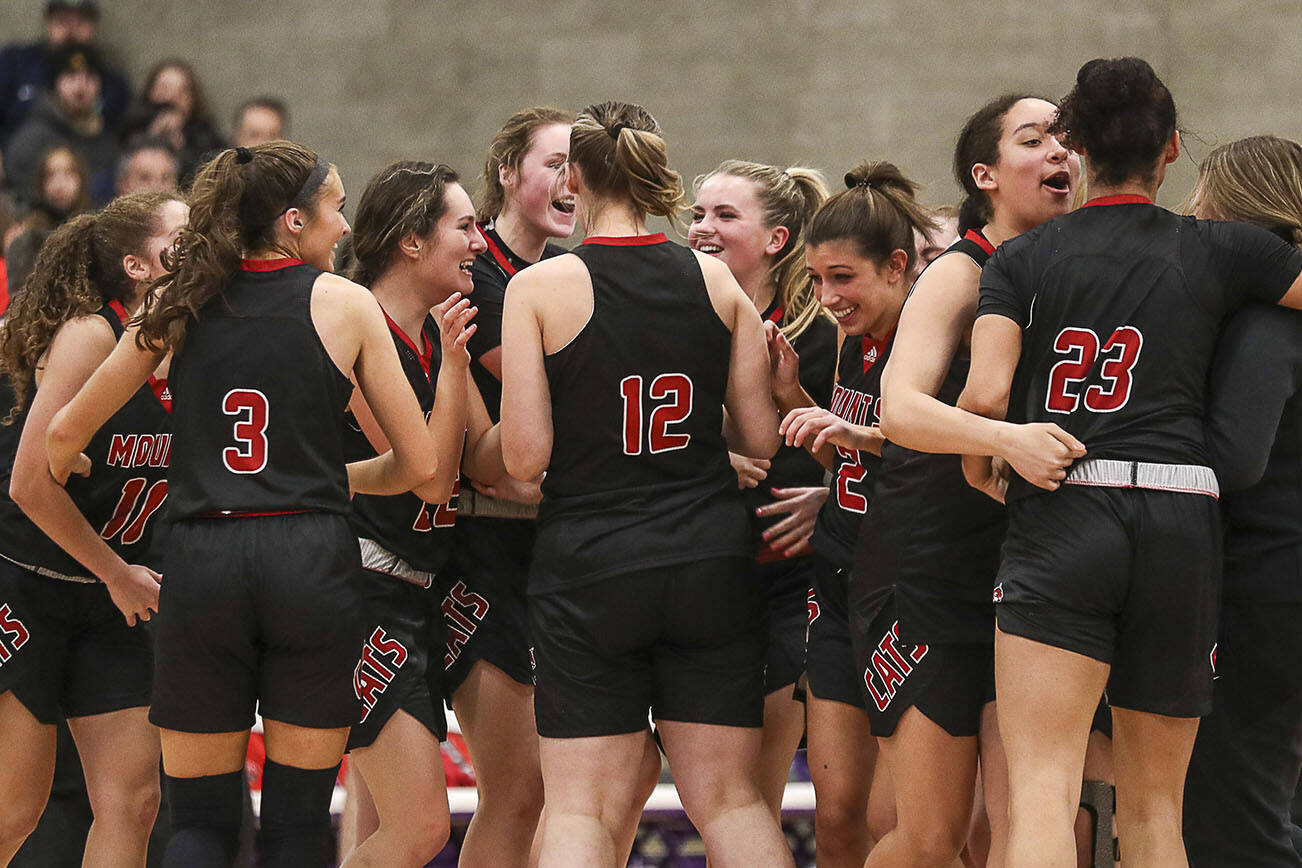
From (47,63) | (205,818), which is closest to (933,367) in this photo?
(205,818)

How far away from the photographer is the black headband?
128 inches

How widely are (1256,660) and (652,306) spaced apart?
1.54 meters

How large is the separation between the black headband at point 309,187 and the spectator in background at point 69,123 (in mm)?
5572

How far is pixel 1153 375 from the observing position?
113 inches

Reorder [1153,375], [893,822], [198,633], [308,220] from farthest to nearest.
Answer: [893,822]
[308,220]
[198,633]
[1153,375]

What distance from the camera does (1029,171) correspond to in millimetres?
3354

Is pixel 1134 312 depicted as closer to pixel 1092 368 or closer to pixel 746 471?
pixel 1092 368

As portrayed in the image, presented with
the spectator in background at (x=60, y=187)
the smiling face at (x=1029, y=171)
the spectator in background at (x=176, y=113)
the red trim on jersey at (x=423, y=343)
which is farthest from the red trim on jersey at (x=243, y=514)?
the spectator in background at (x=176, y=113)

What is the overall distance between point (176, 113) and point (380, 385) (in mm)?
5649

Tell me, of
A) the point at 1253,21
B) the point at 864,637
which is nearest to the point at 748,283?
the point at 864,637

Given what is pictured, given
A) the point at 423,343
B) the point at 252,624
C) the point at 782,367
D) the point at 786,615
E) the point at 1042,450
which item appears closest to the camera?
the point at 1042,450

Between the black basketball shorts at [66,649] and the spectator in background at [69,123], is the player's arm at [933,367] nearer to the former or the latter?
the black basketball shorts at [66,649]

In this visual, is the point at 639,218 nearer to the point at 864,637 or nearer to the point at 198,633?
the point at 864,637

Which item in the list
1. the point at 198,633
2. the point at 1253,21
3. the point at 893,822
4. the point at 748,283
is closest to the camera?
the point at 198,633
